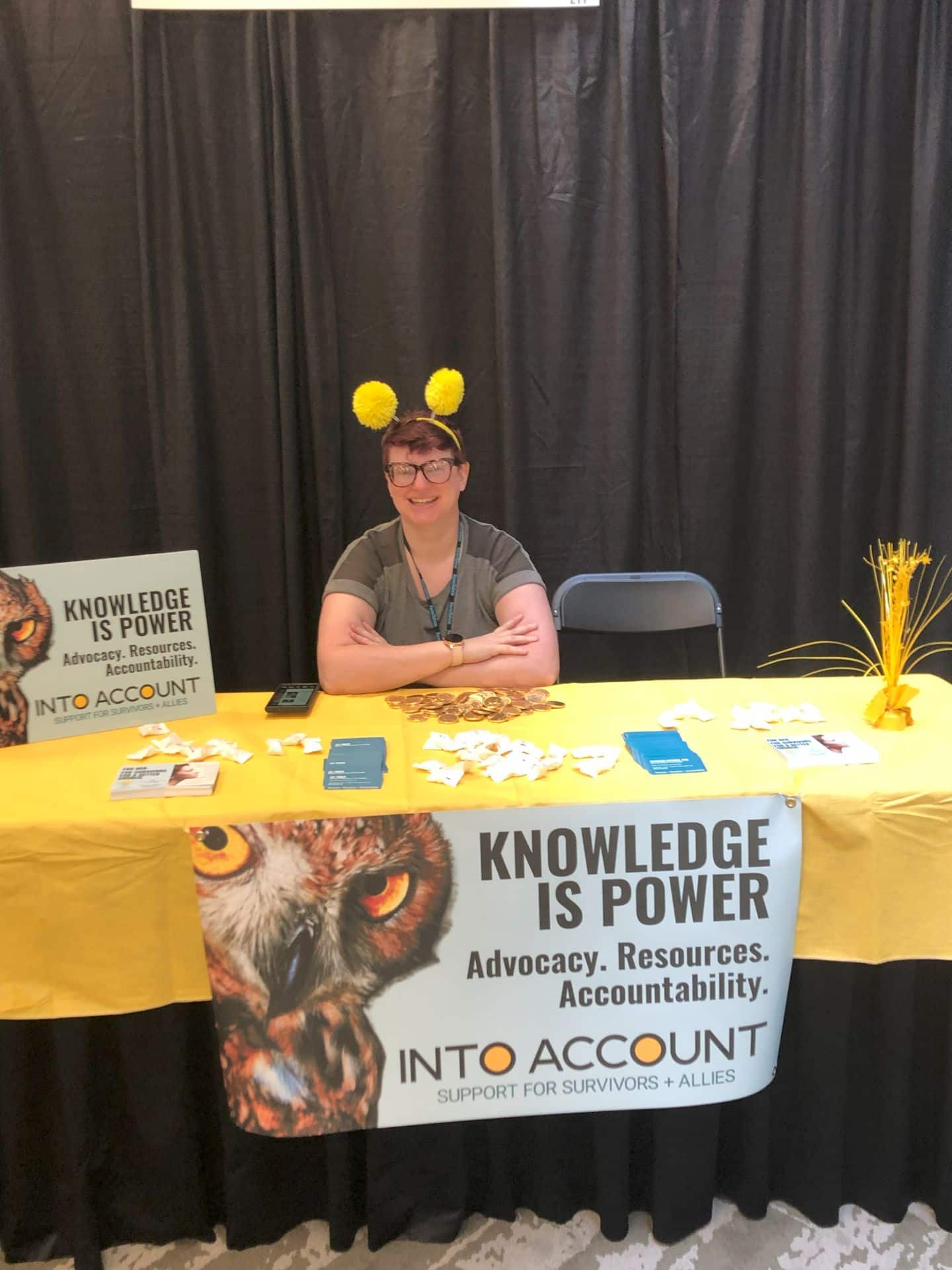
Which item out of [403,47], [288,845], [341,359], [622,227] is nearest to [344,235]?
[341,359]

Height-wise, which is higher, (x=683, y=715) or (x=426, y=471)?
(x=426, y=471)

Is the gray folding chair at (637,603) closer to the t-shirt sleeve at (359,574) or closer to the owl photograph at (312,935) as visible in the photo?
the t-shirt sleeve at (359,574)

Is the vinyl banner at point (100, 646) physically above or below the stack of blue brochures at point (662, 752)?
above

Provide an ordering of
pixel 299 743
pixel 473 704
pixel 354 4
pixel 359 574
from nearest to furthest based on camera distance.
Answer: pixel 299 743, pixel 473 704, pixel 359 574, pixel 354 4

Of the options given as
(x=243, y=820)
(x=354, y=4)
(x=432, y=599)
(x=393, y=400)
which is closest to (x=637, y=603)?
(x=432, y=599)

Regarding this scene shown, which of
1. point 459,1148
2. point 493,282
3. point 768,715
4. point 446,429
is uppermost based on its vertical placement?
point 493,282

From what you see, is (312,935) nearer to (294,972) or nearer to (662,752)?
(294,972)

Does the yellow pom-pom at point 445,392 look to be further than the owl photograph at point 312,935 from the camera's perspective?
Yes

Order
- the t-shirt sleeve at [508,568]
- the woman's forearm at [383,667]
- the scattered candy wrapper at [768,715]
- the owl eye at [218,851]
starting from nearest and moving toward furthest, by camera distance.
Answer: the owl eye at [218,851], the scattered candy wrapper at [768,715], the woman's forearm at [383,667], the t-shirt sleeve at [508,568]

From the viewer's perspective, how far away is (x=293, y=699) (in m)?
1.63

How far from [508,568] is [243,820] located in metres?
1.02

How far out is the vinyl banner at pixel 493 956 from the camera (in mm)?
1187

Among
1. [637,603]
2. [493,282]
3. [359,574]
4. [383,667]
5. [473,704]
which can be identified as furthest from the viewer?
[493,282]

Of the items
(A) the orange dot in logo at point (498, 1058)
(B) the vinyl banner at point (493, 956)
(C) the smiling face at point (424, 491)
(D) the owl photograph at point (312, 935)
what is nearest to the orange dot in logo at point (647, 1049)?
(B) the vinyl banner at point (493, 956)
